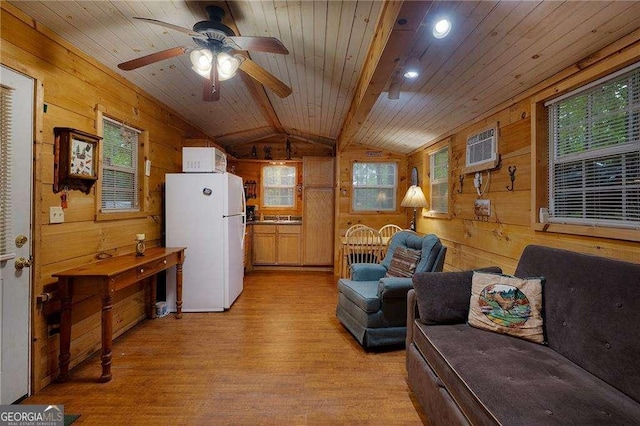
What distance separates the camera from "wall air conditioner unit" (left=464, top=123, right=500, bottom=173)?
2.83 m

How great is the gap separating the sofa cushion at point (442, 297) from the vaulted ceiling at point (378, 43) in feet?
4.61

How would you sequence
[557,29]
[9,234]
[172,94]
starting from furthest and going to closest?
[172,94] < [9,234] < [557,29]

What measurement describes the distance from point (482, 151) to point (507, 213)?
739 millimetres

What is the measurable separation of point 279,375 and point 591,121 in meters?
2.67

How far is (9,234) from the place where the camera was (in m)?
1.87

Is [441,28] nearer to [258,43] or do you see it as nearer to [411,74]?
[411,74]

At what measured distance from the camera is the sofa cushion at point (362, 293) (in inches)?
103

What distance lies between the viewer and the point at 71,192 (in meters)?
2.33

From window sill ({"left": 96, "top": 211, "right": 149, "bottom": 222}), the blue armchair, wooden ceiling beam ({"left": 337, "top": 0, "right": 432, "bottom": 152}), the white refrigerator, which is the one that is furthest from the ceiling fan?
the blue armchair

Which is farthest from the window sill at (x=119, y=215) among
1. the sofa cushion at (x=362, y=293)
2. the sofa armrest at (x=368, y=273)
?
the sofa armrest at (x=368, y=273)

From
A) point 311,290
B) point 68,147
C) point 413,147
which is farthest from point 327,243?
point 68,147

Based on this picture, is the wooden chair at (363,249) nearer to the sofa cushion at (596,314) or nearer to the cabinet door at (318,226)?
the cabinet door at (318,226)

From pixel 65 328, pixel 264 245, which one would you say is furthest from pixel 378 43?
pixel 264 245

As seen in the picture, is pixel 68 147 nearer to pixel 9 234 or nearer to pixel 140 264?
pixel 9 234
